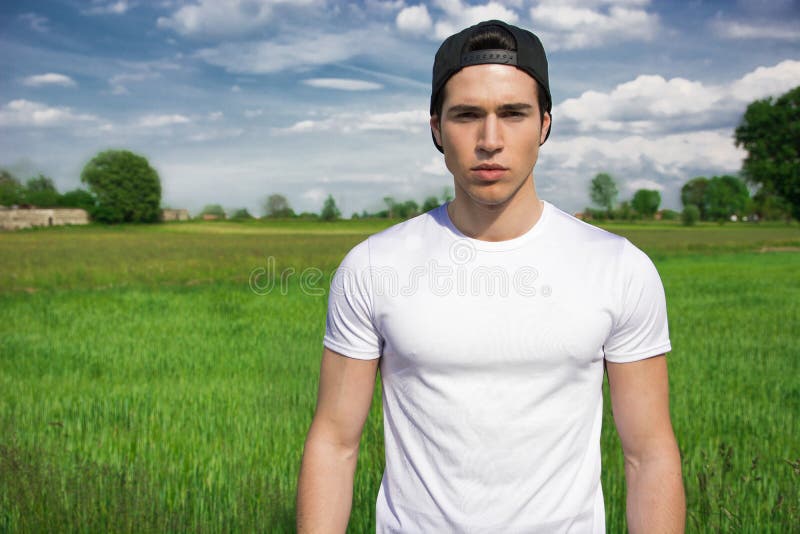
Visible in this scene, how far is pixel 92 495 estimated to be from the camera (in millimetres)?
4230

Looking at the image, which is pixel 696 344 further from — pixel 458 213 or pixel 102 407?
pixel 458 213

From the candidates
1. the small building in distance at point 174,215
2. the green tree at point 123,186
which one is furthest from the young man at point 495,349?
the small building in distance at point 174,215

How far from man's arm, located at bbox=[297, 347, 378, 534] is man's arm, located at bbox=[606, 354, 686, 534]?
744 mm

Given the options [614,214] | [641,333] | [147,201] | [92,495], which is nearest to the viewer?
[641,333]

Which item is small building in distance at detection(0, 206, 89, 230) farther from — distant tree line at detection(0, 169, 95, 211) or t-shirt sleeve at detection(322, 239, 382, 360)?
t-shirt sleeve at detection(322, 239, 382, 360)

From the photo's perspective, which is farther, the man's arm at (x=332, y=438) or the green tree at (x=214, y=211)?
the green tree at (x=214, y=211)

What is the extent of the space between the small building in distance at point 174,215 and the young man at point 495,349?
10827 cm

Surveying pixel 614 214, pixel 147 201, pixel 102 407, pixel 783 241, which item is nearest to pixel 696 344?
pixel 102 407

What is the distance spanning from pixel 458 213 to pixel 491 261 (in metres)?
0.19

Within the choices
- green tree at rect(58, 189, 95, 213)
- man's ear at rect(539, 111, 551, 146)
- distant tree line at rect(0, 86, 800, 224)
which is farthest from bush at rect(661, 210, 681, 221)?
man's ear at rect(539, 111, 551, 146)

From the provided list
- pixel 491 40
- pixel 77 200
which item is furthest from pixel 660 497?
pixel 77 200

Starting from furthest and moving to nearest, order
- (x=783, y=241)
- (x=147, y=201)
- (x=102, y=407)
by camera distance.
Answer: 1. (x=147, y=201)
2. (x=783, y=241)
3. (x=102, y=407)

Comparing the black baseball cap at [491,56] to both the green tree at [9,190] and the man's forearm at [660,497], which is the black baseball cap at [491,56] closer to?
the man's forearm at [660,497]

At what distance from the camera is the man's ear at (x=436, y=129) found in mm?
2033
